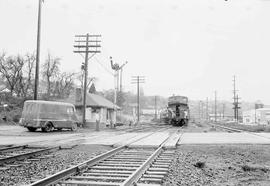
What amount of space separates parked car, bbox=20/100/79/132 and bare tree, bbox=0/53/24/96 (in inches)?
1314

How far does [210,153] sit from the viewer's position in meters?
12.1

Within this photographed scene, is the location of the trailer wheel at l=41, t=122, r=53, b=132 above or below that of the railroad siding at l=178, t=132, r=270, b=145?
above

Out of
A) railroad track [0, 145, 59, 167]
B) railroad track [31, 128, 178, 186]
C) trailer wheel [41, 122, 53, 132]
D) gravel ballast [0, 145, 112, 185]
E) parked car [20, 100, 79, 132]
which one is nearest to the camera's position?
railroad track [31, 128, 178, 186]

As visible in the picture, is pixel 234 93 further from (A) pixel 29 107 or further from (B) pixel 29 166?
(B) pixel 29 166

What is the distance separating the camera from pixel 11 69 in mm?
60188

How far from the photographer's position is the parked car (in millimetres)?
26203

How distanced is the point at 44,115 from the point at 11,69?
3702 cm

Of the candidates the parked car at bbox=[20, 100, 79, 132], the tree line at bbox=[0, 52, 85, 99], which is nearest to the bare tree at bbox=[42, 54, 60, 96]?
the tree line at bbox=[0, 52, 85, 99]

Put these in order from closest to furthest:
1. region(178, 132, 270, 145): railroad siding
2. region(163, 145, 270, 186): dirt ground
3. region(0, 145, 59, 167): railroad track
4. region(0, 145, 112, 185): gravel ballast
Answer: region(0, 145, 112, 185): gravel ballast < region(163, 145, 270, 186): dirt ground < region(0, 145, 59, 167): railroad track < region(178, 132, 270, 145): railroad siding

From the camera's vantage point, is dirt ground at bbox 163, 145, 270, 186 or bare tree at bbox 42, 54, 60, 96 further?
bare tree at bbox 42, 54, 60, 96

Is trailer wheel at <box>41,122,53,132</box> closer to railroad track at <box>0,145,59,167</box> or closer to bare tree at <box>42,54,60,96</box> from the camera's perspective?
railroad track at <box>0,145,59,167</box>

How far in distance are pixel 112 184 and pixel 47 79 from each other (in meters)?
64.0

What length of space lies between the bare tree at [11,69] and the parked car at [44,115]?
3336cm

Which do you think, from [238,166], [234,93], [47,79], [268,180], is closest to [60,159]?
[238,166]
